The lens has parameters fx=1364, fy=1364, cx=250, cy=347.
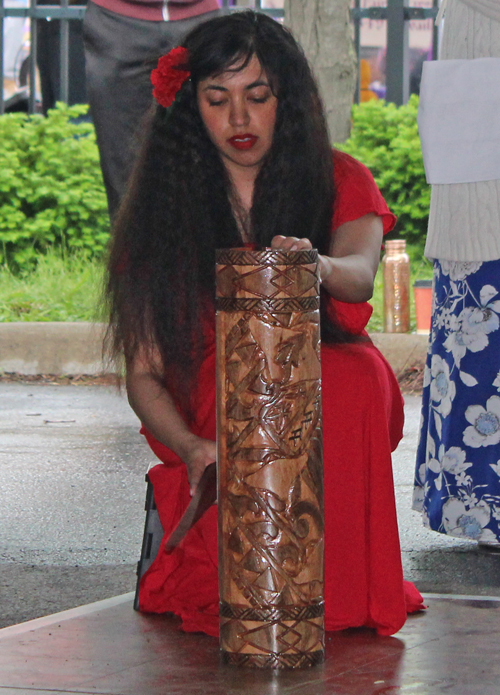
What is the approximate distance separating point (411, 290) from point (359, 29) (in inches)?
271

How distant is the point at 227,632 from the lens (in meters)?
2.51

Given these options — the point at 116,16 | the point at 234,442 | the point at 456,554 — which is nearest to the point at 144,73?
the point at 116,16

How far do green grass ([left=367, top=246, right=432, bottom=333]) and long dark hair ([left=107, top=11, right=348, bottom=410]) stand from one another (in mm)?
4476

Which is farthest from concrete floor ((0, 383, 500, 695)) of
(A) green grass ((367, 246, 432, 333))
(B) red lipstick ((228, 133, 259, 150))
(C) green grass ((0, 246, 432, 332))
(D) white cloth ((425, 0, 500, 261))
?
(C) green grass ((0, 246, 432, 332))

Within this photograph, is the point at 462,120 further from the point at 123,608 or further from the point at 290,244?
the point at 123,608

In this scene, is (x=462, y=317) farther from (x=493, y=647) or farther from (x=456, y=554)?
(x=493, y=647)

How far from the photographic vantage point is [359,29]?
50.7 ft

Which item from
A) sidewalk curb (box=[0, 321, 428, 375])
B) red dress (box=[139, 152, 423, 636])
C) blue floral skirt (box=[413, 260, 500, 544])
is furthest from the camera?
sidewalk curb (box=[0, 321, 428, 375])

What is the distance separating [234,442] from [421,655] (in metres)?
0.59

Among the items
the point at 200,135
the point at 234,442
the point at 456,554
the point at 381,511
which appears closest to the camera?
the point at 234,442

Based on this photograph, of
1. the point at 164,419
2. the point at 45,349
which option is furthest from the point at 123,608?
the point at 45,349

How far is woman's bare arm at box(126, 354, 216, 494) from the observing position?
8.78 feet

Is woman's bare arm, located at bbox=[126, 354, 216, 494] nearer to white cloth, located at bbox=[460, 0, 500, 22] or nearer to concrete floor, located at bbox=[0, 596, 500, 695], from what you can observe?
concrete floor, located at bbox=[0, 596, 500, 695]

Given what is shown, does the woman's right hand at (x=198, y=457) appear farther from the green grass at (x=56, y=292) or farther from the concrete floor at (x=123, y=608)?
the green grass at (x=56, y=292)
